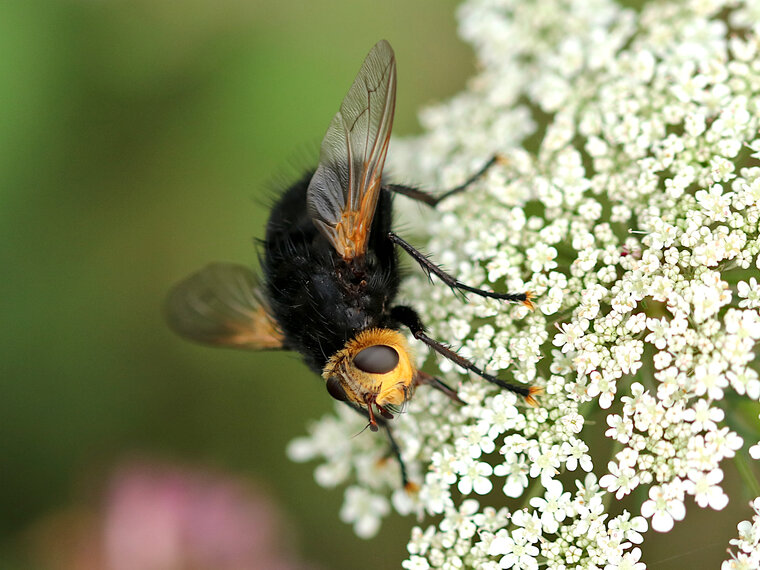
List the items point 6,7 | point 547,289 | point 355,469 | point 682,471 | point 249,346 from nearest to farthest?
point 682,471, point 547,289, point 249,346, point 355,469, point 6,7

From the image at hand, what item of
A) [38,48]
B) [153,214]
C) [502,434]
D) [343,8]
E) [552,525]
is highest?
[343,8]

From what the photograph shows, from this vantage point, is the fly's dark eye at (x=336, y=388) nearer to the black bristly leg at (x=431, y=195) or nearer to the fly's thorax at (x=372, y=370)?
the fly's thorax at (x=372, y=370)

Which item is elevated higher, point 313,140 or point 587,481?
point 313,140

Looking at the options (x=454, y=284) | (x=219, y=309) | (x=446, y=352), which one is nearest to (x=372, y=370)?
(x=446, y=352)

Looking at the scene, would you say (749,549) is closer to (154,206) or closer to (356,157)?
(356,157)

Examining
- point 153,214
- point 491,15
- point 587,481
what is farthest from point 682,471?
point 153,214

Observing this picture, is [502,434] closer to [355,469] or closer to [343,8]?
[355,469]

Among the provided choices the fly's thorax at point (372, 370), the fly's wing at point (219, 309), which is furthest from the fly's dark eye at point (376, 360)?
the fly's wing at point (219, 309)
